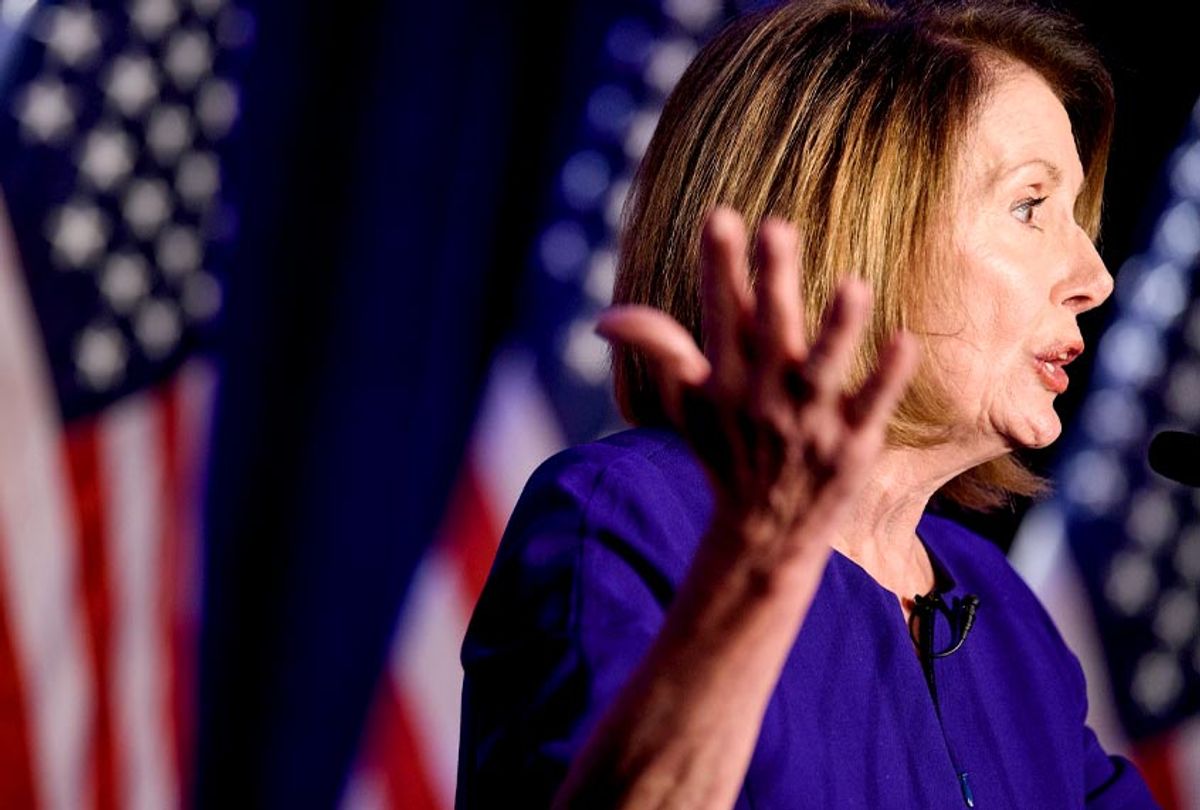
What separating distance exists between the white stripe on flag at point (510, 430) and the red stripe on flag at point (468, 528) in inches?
0.5

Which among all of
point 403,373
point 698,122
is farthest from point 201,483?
point 698,122

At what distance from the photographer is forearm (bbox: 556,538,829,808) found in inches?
25.0

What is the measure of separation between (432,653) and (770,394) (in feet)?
4.82

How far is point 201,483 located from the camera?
188 cm

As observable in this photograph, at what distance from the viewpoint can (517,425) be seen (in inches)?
77.2

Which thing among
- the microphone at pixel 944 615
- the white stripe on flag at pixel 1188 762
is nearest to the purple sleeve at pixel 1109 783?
the microphone at pixel 944 615

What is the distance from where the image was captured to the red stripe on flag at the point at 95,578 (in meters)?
1.75

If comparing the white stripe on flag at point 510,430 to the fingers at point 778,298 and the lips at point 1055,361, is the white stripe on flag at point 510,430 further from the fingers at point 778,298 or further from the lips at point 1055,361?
the fingers at point 778,298

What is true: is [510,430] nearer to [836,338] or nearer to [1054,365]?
[1054,365]

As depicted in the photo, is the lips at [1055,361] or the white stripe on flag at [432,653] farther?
the white stripe on flag at [432,653]

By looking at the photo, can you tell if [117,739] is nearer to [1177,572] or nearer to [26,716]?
[26,716]

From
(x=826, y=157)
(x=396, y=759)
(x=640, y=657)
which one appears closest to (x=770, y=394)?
(x=640, y=657)

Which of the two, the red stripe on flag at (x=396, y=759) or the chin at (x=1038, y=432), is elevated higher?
Result: the chin at (x=1038, y=432)

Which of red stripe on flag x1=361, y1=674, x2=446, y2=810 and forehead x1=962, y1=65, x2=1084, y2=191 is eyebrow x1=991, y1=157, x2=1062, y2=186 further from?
red stripe on flag x1=361, y1=674, x2=446, y2=810
